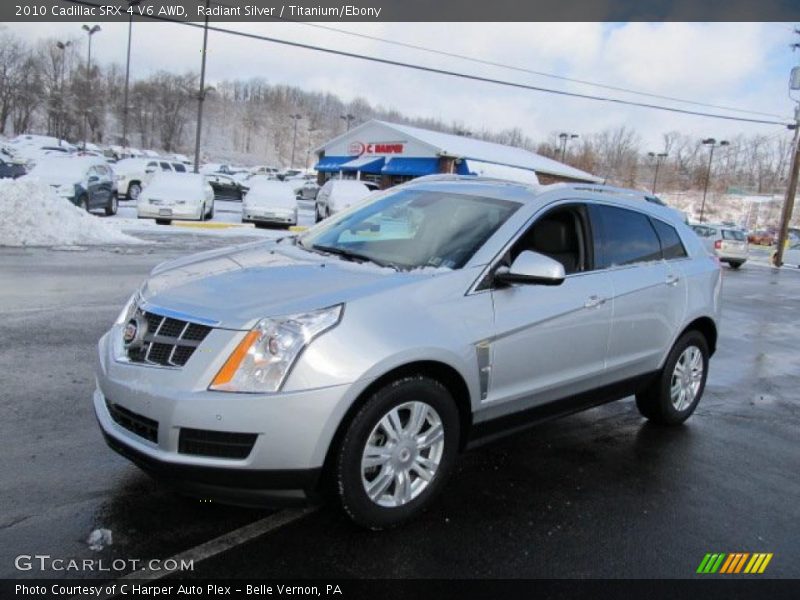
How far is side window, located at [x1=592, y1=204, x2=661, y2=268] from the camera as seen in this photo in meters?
4.70

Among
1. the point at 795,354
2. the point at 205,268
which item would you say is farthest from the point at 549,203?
the point at 795,354

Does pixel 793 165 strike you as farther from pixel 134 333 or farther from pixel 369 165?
pixel 134 333

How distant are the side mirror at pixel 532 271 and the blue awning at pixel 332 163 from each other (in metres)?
43.5

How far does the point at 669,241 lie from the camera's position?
5.37 metres

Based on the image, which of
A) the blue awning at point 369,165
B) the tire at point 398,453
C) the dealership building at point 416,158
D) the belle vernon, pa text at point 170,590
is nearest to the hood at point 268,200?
the dealership building at point 416,158

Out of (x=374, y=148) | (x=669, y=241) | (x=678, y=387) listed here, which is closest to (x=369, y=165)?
(x=374, y=148)

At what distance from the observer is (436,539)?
3.38 metres

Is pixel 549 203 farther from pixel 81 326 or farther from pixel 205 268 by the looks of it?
pixel 81 326

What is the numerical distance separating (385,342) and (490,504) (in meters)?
1.24

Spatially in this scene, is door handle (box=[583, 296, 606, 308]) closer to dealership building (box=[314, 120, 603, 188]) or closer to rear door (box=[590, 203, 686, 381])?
rear door (box=[590, 203, 686, 381])

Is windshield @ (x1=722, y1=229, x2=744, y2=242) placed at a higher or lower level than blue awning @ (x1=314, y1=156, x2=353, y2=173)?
lower

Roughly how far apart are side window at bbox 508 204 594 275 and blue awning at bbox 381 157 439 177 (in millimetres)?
35138

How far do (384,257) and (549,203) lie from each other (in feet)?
3.68

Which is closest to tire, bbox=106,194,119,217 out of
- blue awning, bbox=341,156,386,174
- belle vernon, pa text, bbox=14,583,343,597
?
belle vernon, pa text, bbox=14,583,343,597
